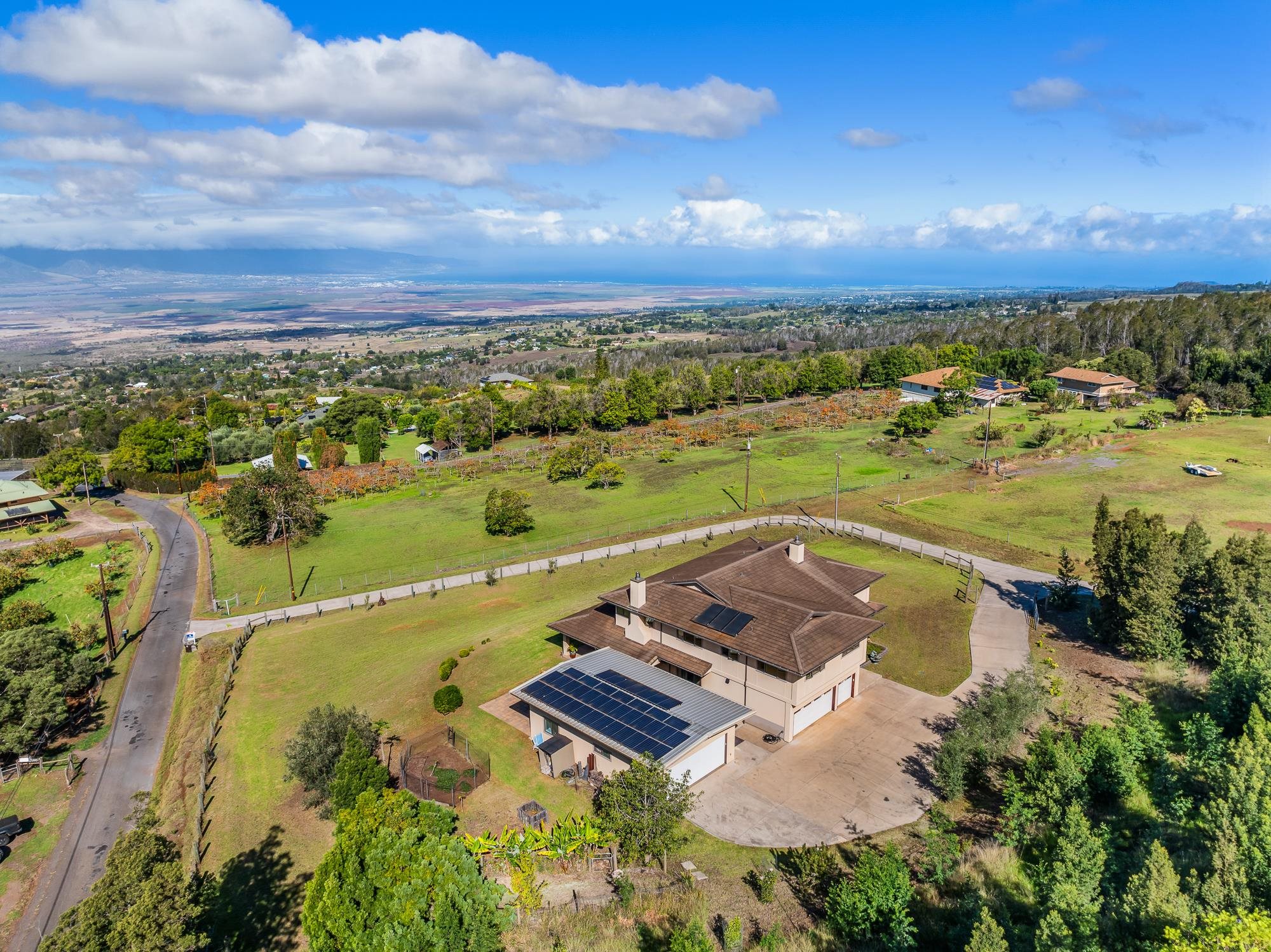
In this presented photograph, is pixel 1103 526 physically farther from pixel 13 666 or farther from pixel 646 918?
pixel 13 666

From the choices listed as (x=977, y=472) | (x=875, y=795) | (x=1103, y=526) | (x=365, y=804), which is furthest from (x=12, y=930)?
(x=977, y=472)

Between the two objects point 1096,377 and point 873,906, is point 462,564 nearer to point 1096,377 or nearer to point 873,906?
point 873,906

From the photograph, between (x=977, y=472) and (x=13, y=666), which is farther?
(x=977, y=472)

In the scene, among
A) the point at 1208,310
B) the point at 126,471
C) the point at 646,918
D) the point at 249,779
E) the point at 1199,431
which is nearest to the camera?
the point at 646,918

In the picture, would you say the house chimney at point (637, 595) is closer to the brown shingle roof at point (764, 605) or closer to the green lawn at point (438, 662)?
the brown shingle roof at point (764, 605)

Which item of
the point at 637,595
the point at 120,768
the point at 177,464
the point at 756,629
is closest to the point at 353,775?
the point at 120,768

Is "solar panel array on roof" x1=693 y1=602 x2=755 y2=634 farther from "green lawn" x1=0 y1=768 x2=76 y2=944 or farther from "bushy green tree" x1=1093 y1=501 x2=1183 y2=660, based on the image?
"green lawn" x1=0 y1=768 x2=76 y2=944
